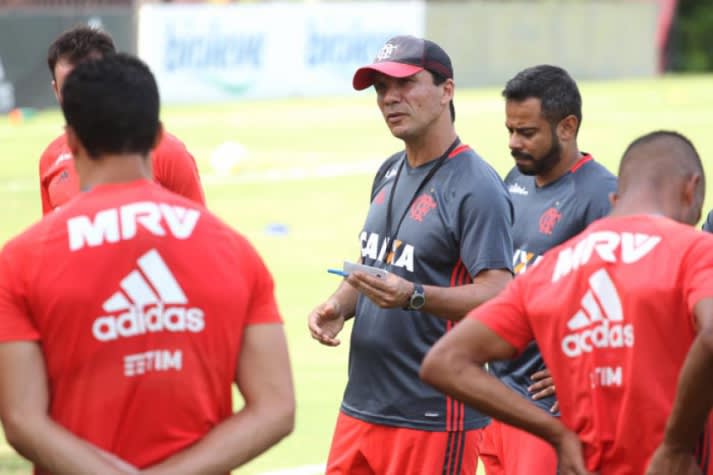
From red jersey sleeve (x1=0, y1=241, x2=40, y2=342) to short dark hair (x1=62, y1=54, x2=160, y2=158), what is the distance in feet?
1.31

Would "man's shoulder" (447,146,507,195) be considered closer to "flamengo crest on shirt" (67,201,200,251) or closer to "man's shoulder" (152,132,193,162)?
"man's shoulder" (152,132,193,162)

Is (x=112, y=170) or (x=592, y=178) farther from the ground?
(x=112, y=170)

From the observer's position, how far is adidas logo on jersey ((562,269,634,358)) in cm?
423

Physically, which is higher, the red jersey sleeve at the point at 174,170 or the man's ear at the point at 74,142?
the man's ear at the point at 74,142

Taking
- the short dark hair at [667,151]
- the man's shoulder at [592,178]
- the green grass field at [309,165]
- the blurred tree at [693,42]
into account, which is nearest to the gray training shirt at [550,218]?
the man's shoulder at [592,178]

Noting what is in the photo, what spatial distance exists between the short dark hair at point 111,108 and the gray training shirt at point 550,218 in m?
2.72

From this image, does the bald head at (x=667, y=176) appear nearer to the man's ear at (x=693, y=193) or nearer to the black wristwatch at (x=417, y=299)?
the man's ear at (x=693, y=193)

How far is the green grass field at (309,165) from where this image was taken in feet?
37.6

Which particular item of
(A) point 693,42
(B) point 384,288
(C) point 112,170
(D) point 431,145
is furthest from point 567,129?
(A) point 693,42

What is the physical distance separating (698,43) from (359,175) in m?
35.3

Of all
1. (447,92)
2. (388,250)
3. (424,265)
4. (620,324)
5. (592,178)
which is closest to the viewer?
(620,324)

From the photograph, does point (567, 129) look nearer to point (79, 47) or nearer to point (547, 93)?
point (547, 93)

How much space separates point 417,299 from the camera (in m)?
5.73

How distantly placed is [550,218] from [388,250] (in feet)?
2.73
